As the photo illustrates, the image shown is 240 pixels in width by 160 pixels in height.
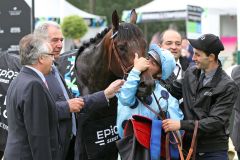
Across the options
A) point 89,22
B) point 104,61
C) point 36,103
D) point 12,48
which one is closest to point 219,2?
point 89,22

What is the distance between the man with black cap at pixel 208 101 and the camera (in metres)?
4.54

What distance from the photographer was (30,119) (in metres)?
4.07

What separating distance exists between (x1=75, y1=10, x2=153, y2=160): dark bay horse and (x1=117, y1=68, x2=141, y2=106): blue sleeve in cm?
63

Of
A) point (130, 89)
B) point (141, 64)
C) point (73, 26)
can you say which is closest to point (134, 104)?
point (130, 89)

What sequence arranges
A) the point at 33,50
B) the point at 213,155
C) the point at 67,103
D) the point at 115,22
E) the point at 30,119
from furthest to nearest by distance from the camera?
the point at 115,22, the point at 67,103, the point at 213,155, the point at 33,50, the point at 30,119

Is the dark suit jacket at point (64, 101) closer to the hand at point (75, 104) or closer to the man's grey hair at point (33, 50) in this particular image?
the hand at point (75, 104)

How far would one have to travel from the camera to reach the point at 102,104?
4.97 m

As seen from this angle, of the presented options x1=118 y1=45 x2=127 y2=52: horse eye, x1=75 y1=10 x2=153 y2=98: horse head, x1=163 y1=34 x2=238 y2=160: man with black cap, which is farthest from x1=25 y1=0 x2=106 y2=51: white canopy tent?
x1=163 y1=34 x2=238 y2=160: man with black cap

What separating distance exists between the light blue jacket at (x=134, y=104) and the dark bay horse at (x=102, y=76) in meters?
0.57

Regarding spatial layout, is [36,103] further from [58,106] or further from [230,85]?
[230,85]

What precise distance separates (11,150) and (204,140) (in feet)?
5.18

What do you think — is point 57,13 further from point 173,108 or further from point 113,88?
point 173,108

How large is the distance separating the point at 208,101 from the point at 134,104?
64 centimetres

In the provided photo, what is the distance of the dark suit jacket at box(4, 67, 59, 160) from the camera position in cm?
407
